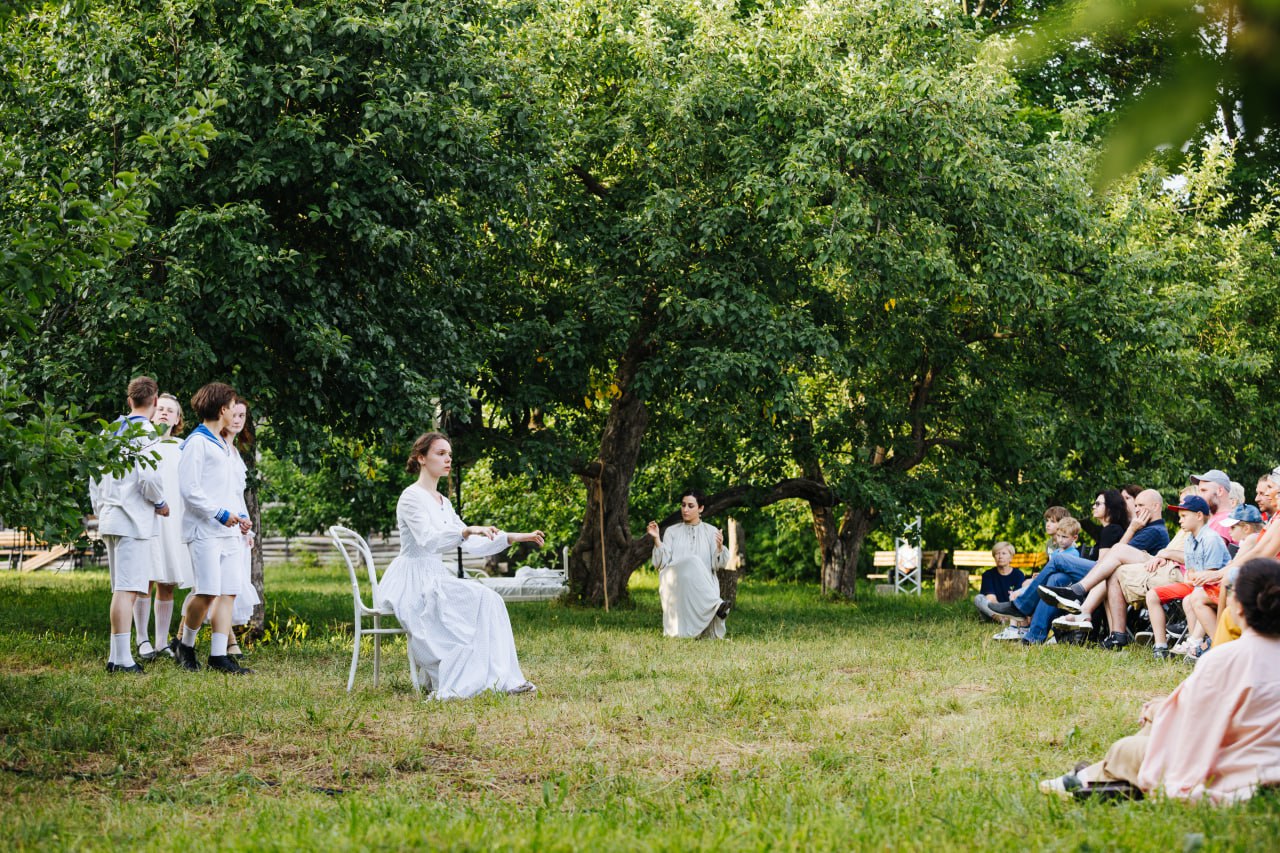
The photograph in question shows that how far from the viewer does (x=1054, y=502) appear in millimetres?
16391

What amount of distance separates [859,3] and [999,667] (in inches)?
310

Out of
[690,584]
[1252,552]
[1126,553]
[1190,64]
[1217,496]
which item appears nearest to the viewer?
[1190,64]

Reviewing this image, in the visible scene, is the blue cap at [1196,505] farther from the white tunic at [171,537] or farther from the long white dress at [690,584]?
the white tunic at [171,537]

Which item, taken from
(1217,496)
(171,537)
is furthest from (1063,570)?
(171,537)

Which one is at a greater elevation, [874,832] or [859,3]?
[859,3]

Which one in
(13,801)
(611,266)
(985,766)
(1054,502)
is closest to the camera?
(13,801)

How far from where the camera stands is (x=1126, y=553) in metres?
10.3

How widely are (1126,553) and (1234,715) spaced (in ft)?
19.9

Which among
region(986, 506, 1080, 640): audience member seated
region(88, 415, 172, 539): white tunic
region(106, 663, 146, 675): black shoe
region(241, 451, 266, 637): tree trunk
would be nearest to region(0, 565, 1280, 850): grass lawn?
region(106, 663, 146, 675): black shoe

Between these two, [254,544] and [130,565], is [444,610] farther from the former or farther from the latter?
[254,544]

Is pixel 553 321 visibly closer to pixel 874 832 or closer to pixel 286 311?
pixel 286 311

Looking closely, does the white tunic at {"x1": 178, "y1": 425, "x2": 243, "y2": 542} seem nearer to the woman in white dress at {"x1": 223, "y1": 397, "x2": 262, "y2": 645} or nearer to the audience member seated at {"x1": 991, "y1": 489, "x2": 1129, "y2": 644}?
the woman in white dress at {"x1": 223, "y1": 397, "x2": 262, "y2": 645}

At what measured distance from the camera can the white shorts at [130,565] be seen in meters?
8.48

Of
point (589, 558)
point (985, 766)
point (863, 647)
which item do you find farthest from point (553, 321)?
point (985, 766)
